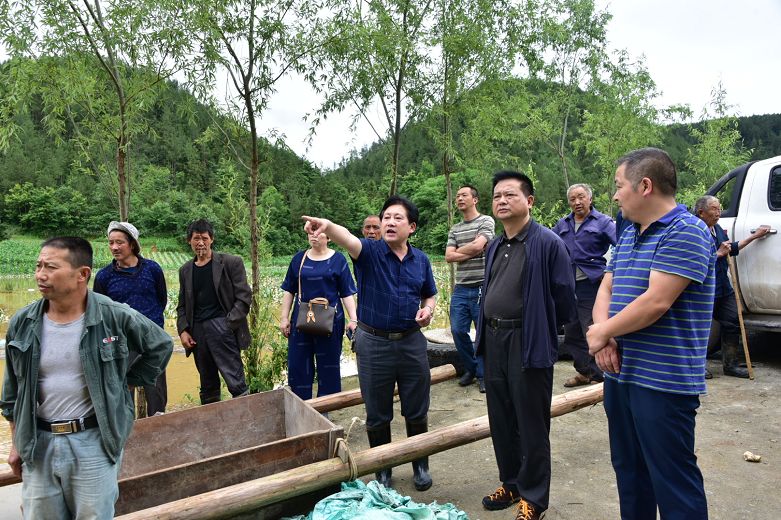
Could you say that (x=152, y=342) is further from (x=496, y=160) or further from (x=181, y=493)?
(x=496, y=160)

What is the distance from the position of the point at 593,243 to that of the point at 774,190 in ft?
7.08

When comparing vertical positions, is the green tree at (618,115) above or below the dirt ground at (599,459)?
above

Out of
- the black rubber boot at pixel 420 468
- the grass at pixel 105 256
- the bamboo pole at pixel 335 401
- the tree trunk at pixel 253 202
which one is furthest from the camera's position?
the grass at pixel 105 256

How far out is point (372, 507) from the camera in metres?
2.95

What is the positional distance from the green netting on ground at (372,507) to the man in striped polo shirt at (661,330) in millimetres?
1065

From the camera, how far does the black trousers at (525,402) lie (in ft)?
10.1


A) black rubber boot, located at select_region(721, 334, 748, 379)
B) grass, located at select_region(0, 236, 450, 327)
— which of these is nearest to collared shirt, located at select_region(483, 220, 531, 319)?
black rubber boot, located at select_region(721, 334, 748, 379)

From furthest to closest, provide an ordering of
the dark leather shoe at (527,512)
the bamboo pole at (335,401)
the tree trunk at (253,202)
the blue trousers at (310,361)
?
the tree trunk at (253,202)
the blue trousers at (310,361)
the bamboo pole at (335,401)
the dark leather shoe at (527,512)

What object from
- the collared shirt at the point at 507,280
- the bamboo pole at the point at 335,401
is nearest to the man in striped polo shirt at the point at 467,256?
the bamboo pole at the point at 335,401

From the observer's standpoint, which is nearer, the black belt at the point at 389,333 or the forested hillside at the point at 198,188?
the black belt at the point at 389,333

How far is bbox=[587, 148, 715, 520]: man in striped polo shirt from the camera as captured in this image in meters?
2.32

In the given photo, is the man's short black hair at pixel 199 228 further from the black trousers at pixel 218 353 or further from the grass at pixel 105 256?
the grass at pixel 105 256

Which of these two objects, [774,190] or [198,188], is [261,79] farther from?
[198,188]

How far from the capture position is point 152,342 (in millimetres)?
2674
